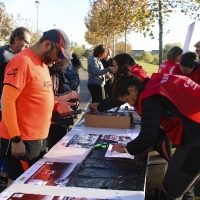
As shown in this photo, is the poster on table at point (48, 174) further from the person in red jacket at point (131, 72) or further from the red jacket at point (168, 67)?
the red jacket at point (168, 67)

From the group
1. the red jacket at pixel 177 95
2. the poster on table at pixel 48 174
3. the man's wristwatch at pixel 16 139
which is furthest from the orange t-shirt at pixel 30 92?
the red jacket at pixel 177 95

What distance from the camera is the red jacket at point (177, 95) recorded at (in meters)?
1.81

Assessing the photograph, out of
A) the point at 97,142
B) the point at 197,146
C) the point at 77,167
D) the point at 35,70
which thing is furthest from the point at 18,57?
the point at 197,146

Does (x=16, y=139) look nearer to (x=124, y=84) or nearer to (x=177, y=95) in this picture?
(x=124, y=84)

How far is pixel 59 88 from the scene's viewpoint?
3.37 m

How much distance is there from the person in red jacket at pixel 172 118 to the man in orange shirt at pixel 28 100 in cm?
53

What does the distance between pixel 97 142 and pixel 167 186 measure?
0.80 metres

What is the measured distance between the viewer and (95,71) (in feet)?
18.4

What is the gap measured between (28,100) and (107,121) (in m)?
1.26

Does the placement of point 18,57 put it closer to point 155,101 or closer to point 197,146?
point 155,101

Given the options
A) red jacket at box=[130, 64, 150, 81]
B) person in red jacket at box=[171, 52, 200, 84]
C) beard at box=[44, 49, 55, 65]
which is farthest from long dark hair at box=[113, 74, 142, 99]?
person in red jacket at box=[171, 52, 200, 84]

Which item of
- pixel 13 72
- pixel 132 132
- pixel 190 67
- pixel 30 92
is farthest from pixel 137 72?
pixel 190 67

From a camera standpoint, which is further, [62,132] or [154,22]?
[154,22]

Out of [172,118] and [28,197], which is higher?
[172,118]
